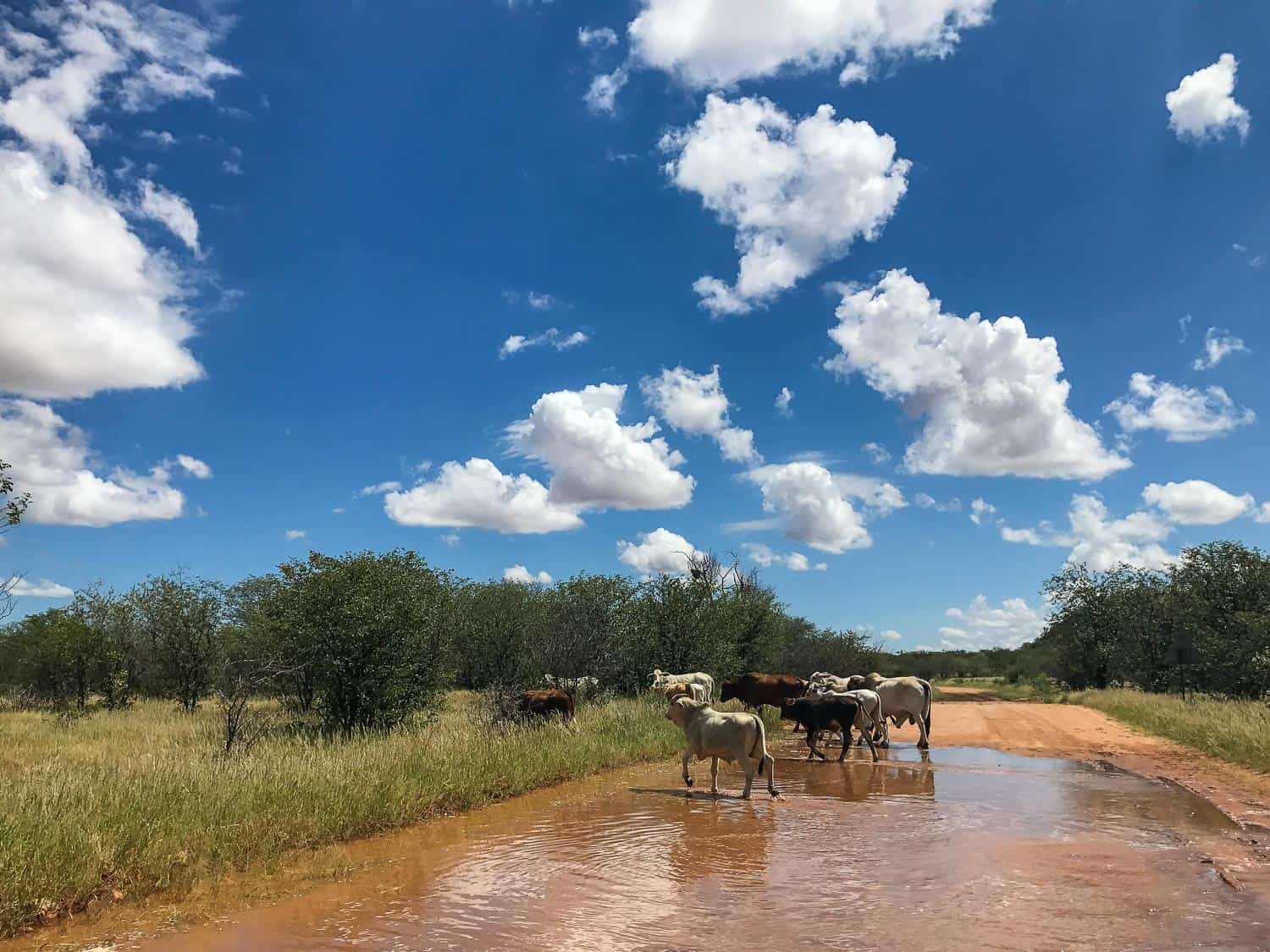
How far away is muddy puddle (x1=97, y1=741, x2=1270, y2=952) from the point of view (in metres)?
6.37

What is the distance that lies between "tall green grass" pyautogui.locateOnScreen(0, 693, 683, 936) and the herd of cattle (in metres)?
2.17

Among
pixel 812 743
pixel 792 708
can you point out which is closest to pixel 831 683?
pixel 792 708

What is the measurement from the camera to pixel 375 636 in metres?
18.1

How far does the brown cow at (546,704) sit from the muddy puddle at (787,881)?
5325 millimetres

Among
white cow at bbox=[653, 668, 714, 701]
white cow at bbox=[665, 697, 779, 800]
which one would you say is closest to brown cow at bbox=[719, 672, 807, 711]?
white cow at bbox=[653, 668, 714, 701]

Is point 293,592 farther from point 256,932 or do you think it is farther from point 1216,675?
point 1216,675

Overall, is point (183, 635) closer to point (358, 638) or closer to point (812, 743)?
point (358, 638)

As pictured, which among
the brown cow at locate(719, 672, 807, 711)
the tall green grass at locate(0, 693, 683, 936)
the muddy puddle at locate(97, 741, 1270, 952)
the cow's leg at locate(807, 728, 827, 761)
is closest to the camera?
the muddy puddle at locate(97, 741, 1270, 952)

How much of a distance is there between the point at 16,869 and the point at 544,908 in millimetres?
4456

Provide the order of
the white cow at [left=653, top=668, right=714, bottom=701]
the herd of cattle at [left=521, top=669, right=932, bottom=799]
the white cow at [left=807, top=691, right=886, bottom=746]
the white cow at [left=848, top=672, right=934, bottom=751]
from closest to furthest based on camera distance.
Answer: the herd of cattle at [left=521, top=669, right=932, bottom=799] < the white cow at [left=807, top=691, right=886, bottom=746] < the white cow at [left=848, top=672, right=934, bottom=751] < the white cow at [left=653, top=668, right=714, bottom=701]

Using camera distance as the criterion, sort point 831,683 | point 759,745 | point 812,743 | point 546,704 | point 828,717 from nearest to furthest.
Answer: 1. point 759,745
2. point 812,743
3. point 828,717
4. point 546,704
5. point 831,683

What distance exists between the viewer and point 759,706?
2155cm

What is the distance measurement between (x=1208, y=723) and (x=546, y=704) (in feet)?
53.3

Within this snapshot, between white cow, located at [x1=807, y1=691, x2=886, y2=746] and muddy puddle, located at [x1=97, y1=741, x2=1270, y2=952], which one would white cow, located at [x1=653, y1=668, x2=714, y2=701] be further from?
muddy puddle, located at [x1=97, y1=741, x2=1270, y2=952]
